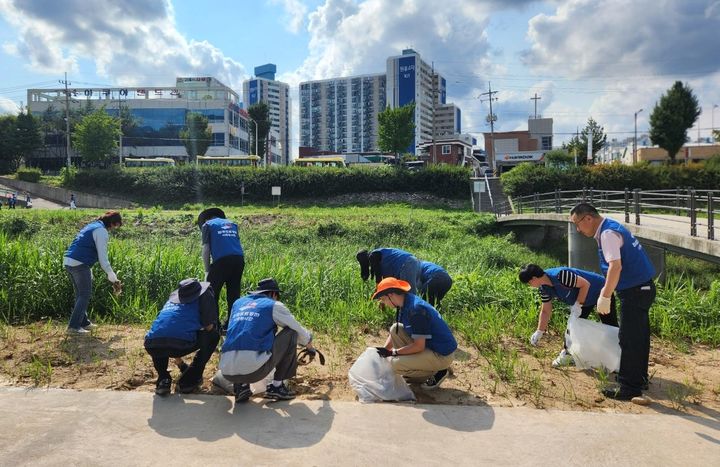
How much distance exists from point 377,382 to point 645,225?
10.1m

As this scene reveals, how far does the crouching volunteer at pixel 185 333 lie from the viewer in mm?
4027

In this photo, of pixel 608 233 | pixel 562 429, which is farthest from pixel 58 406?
pixel 608 233

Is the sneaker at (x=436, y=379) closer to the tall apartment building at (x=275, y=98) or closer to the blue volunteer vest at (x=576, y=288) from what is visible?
the blue volunteer vest at (x=576, y=288)

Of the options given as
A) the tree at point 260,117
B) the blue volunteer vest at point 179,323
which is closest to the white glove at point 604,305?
the blue volunteer vest at point 179,323

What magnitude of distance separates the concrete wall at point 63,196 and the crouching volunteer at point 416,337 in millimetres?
40606

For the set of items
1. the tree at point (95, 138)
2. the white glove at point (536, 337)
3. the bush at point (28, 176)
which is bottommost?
the white glove at point (536, 337)

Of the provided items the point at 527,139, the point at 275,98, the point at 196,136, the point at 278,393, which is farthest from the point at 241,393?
the point at 275,98

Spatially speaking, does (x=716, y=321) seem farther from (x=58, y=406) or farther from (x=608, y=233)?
(x=58, y=406)

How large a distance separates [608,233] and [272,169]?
126 feet

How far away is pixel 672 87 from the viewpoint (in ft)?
139

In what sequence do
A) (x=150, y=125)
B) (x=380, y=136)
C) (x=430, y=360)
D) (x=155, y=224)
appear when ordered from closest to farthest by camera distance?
(x=430, y=360)
(x=155, y=224)
(x=380, y=136)
(x=150, y=125)

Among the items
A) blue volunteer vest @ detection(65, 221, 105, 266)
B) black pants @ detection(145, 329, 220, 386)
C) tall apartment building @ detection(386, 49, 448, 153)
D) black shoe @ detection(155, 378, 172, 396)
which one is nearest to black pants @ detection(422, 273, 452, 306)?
black pants @ detection(145, 329, 220, 386)

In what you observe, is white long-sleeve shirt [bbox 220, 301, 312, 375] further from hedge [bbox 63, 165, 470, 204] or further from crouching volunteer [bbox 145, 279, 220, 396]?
hedge [bbox 63, 165, 470, 204]

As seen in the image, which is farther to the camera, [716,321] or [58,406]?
[716,321]
